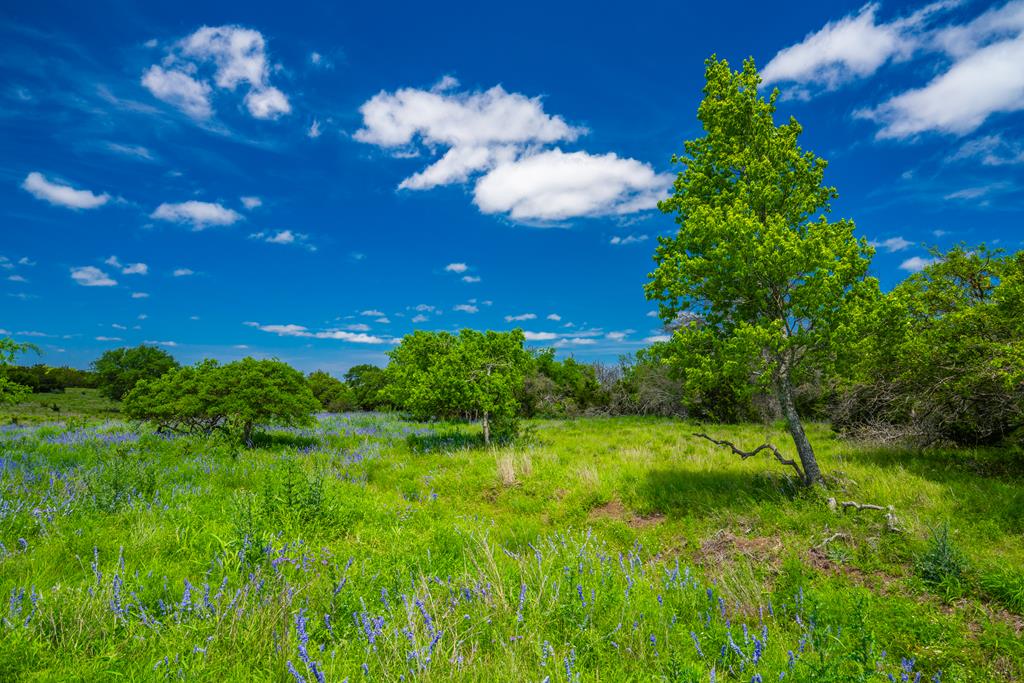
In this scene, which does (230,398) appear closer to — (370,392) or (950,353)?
(950,353)

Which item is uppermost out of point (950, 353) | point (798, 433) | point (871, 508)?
point (950, 353)

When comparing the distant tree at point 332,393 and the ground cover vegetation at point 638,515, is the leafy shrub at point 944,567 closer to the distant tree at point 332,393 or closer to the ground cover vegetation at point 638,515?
the ground cover vegetation at point 638,515

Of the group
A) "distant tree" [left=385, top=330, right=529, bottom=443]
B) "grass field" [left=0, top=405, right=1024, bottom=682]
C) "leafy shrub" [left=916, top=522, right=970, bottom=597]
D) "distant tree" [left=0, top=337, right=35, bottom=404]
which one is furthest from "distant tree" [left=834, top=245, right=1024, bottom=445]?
"distant tree" [left=0, top=337, right=35, bottom=404]

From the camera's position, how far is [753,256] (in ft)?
27.6

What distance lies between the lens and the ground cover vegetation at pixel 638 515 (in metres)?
3.55

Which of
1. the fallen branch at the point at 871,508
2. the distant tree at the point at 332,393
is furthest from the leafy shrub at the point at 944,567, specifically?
the distant tree at the point at 332,393

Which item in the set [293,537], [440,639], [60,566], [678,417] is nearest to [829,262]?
[440,639]

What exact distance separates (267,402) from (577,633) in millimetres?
15432

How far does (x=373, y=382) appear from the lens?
47250mm

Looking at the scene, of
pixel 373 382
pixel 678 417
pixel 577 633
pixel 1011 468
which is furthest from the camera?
pixel 373 382

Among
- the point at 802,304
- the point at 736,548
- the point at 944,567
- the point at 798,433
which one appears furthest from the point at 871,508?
the point at 802,304

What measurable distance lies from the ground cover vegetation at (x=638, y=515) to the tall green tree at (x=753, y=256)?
5cm

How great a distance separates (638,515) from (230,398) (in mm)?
14121

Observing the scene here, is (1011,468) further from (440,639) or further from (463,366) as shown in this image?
(463,366)
